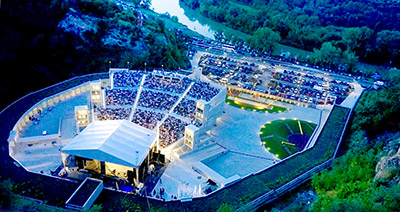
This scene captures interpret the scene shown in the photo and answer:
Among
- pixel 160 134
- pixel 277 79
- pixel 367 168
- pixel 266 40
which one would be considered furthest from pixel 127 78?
pixel 266 40

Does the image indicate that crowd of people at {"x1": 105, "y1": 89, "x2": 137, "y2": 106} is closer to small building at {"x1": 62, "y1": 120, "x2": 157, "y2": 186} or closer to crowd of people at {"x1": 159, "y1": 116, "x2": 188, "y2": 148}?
crowd of people at {"x1": 159, "y1": 116, "x2": 188, "y2": 148}

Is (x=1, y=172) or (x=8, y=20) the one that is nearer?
(x=1, y=172)

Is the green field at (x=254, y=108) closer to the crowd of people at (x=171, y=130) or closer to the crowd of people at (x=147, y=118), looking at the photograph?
the crowd of people at (x=171, y=130)

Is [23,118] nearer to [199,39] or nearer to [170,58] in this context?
[170,58]

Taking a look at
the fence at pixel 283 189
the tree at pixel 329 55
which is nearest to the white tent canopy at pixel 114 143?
the fence at pixel 283 189

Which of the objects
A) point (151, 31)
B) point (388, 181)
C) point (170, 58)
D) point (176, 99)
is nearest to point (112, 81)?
point (176, 99)
